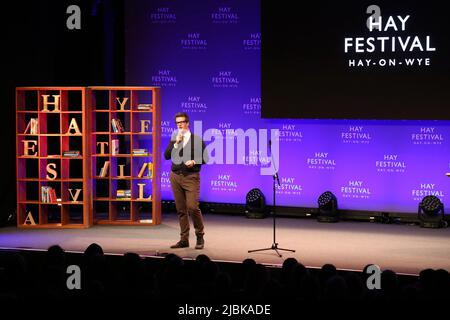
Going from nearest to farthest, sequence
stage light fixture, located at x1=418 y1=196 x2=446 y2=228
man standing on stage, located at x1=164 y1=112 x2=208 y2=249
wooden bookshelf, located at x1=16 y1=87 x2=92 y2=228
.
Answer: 1. man standing on stage, located at x1=164 y1=112 x2=208 y2=249
2. stage light fixture, located at x1=418 y1=196 x2=446 y2=228
3. wooden bookshelf, located at x1=16 y1=87 x2=92 y2=228

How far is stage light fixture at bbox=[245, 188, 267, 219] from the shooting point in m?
11.1

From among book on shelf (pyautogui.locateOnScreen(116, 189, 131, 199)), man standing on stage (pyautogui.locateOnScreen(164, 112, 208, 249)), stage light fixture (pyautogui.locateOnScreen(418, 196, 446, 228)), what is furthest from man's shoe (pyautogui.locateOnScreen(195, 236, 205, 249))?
stage light fixture (pyautogui.locateOnScreen(418, 196, 446, 228))

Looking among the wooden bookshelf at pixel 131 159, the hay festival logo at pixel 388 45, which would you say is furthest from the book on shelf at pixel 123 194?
the hay festival logo at pixel 388 45

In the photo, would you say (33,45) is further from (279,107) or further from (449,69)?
(449,69)

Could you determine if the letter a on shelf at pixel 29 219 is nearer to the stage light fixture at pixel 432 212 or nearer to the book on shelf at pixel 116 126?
the book on shelf at pixel 116 126

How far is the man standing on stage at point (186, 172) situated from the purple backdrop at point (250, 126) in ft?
8.98

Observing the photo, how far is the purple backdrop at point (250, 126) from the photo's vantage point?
419 inches

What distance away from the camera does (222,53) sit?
11.5 m

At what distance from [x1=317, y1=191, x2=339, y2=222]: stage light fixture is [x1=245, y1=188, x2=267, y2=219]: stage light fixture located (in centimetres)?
82

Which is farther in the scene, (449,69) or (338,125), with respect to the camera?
(338,125)

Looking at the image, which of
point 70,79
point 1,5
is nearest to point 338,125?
point 70,79

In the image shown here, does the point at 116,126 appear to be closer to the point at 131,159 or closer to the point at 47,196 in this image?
the point at 131,159

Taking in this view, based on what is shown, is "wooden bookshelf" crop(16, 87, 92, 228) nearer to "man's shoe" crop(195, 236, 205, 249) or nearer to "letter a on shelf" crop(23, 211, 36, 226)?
"letter a on shelf" crop(23, 211, 36, 226)
